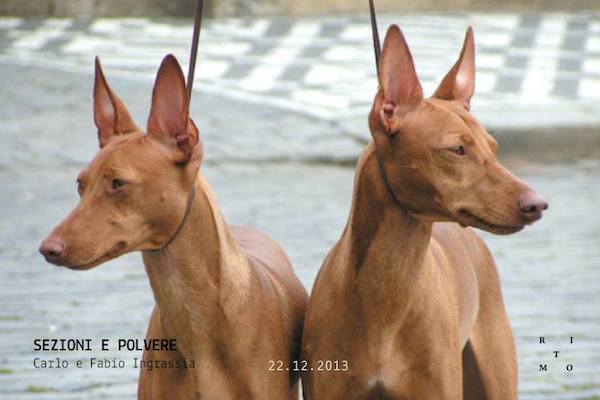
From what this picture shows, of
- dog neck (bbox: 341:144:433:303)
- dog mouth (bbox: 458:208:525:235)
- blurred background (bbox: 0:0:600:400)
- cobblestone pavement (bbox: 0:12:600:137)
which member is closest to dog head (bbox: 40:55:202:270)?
dog neck (bbox: 341:144:433:303)

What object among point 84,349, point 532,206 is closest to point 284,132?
point 84,349

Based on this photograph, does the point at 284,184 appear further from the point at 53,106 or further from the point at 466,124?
the point at 466,124

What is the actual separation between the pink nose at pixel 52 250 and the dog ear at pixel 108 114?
431mm

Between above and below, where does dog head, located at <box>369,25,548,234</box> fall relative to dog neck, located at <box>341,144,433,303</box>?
above

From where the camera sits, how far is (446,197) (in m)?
4.36

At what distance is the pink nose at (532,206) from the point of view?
424 cm

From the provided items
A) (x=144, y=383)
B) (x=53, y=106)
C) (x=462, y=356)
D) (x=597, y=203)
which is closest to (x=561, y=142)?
(x=597, y=203)

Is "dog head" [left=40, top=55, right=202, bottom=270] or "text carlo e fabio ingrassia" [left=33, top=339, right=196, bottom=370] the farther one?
"text carlo e fabio ingrassia" [left=33, top=339, right=196, bottom=370]

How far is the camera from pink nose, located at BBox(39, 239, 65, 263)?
13.8ft

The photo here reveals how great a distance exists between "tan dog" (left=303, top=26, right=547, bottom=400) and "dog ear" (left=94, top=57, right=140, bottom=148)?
2.37 feet

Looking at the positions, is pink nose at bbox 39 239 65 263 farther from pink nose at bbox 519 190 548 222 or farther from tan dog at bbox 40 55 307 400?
pink nose at bbox 519 190 548 222

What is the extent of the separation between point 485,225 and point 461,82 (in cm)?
61

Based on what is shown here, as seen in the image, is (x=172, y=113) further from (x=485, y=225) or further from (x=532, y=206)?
(x=532, y=206)

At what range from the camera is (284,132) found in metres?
12.1
